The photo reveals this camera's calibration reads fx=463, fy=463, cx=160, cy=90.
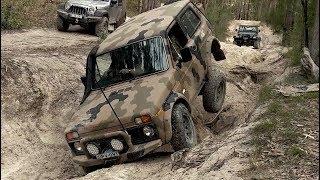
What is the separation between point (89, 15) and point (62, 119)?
7.12 meters

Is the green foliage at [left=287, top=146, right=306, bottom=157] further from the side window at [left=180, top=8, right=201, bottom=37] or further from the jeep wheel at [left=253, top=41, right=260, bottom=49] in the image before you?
the jeep wheel at [left=253, top=41, right=260, bottom=49]

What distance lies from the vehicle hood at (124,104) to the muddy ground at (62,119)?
647 millimetres

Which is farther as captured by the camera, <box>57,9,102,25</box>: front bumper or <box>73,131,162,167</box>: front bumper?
<box>57,9,102,25</box>: front bumper

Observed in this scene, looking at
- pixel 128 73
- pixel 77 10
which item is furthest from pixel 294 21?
pixel 128 73

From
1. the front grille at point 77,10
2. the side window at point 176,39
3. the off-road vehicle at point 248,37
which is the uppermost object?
the side window at point 176,39

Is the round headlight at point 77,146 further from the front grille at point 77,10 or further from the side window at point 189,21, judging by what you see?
the front grille at point 77,10

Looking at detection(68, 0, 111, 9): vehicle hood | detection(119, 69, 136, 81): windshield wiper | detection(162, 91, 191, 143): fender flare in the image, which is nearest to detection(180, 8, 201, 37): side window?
detection(119, 69, 136, 81): windshield wiper

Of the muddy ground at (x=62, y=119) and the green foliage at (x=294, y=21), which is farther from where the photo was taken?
the green foliage at (x=294, y=21)

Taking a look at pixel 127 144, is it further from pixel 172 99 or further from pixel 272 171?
pixel 272 171

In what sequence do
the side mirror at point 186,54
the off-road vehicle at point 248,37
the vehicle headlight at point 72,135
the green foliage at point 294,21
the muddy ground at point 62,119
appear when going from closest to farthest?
the muddy ground at point 62,119 < the vehicle headlight at point 72,135 < the side mirror at point 186,54 < the green foliage at point 294,21 < the off-road vehicle at point 248,37

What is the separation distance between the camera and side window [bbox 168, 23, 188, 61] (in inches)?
297

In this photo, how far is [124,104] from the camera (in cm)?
654

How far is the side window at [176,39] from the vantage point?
754cm

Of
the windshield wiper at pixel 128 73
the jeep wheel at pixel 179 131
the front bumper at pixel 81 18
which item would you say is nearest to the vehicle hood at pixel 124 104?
the windshield wiper at pixel 128 73
